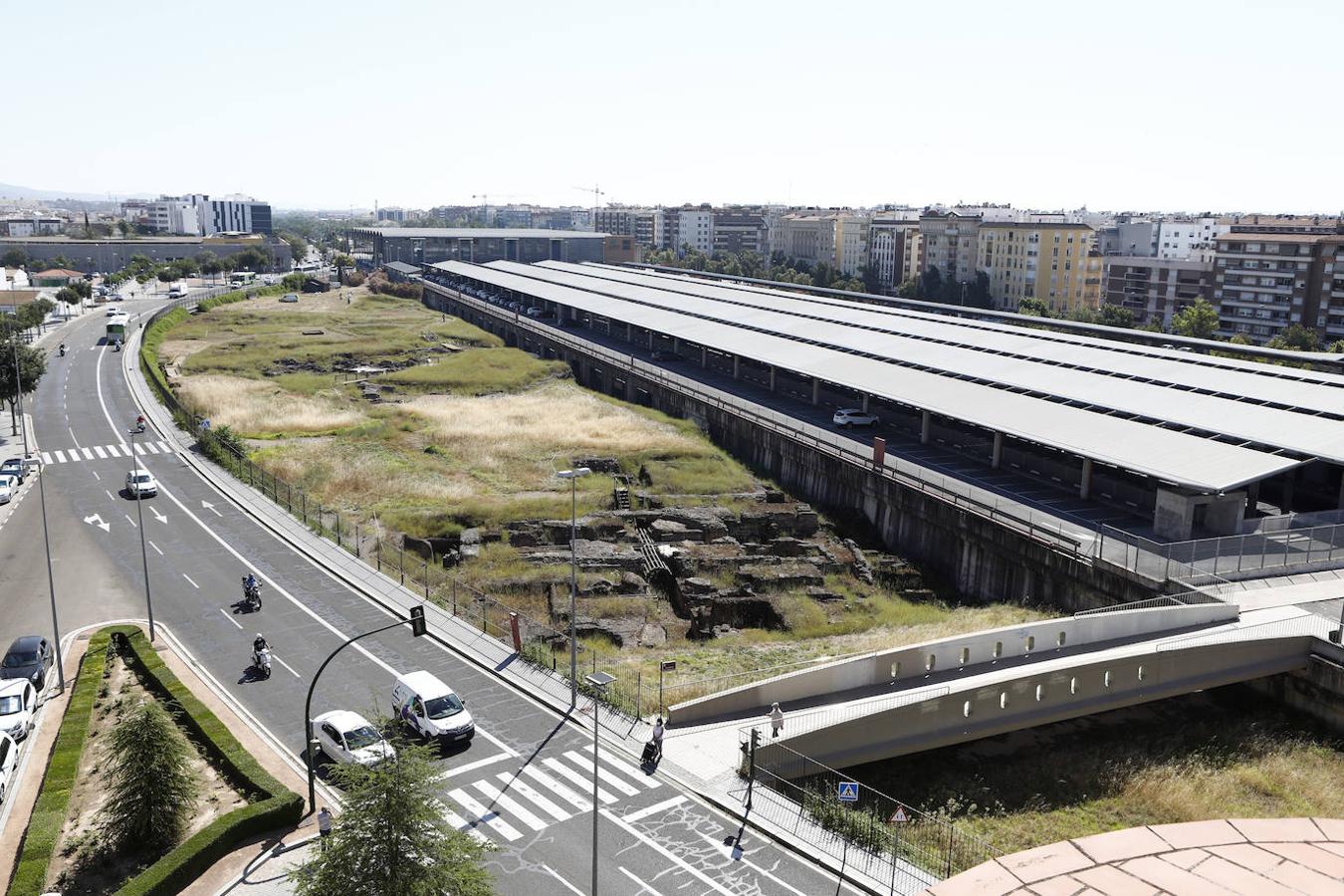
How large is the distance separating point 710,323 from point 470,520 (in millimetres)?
45246

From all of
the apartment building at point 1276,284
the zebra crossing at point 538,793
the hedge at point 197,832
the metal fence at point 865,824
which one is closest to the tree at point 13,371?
the hedge at point 197,832

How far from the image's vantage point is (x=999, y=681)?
2880cm

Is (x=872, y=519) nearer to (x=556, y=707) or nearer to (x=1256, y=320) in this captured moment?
(x=556, y=707)

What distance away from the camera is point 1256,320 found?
381 feet

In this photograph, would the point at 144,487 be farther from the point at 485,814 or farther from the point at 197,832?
the point at 485,814

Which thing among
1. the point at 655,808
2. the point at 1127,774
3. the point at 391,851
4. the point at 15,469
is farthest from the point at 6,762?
the point at 15,469

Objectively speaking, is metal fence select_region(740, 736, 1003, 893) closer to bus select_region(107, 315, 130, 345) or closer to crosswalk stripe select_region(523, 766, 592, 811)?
crosswalk stripe select_region(523, 766, 592, 811)

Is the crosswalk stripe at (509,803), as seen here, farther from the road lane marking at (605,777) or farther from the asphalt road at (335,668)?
the road lane marking at (605,777)

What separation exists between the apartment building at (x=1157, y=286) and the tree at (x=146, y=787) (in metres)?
125

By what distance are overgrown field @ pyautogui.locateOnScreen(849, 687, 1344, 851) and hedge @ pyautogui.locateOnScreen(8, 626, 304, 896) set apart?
16247 mm

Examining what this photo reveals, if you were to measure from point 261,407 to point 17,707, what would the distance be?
161 ft

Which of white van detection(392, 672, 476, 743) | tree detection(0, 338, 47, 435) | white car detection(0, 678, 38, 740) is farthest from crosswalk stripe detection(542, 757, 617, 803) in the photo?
tree detection(0, 338, 47, 435)

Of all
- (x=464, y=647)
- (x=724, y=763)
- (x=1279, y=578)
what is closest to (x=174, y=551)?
(x=464, y=647)

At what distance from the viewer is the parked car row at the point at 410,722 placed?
26.9 metres
